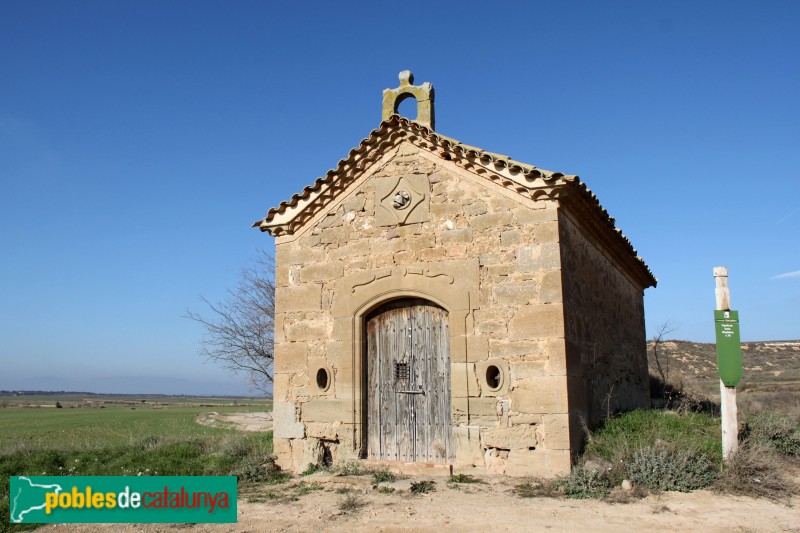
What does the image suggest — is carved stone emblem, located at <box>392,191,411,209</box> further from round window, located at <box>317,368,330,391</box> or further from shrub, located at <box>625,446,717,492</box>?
shrub, located at <box>625,446,717,492</box>

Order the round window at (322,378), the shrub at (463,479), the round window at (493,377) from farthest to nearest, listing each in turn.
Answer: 1. the round window at (322,378)
2. the round window at (493,377)
3. the shrub at (463,479)

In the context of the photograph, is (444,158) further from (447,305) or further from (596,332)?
(596,332)

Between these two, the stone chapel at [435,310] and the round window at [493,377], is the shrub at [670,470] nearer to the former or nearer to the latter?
the stone chapel at [435,310]

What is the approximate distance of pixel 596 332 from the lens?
979cm

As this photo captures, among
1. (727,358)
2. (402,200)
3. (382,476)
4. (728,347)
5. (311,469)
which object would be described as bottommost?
(311,469)

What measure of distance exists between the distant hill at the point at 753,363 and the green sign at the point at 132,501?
2105cm

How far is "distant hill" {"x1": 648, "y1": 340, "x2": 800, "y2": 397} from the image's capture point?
25719 mm

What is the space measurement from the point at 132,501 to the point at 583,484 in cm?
484

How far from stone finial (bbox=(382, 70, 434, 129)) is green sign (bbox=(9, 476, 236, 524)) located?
6085 millimetres

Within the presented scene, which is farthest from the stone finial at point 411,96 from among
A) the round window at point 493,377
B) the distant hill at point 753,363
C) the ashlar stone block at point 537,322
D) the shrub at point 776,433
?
the distant hill at point 753,363

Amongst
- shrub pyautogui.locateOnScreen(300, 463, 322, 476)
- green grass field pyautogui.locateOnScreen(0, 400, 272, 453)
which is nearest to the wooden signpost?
shrub pyautogui.locateOnScreen(300, 463, 322, 476)

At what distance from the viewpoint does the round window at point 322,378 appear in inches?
368

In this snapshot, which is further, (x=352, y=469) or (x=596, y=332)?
(x=596, y=332)

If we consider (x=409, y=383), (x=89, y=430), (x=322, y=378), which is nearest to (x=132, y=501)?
(x=322, y=378)
